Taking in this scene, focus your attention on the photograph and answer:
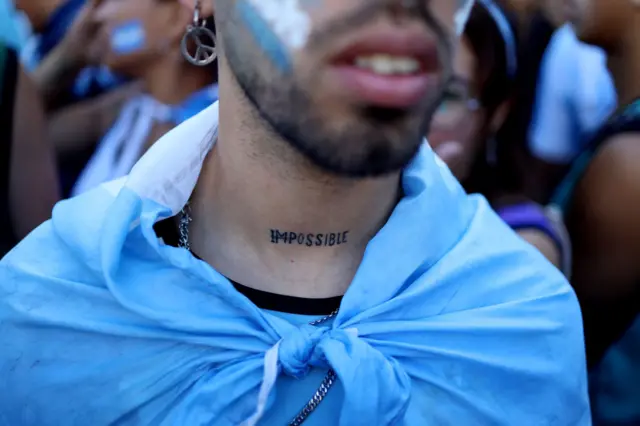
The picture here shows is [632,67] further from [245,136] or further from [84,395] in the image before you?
[84,395]

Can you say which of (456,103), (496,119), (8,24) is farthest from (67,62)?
(496,119)

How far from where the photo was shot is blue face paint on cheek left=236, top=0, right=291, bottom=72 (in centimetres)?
88

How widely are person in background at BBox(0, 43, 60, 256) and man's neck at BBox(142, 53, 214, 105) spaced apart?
46cm

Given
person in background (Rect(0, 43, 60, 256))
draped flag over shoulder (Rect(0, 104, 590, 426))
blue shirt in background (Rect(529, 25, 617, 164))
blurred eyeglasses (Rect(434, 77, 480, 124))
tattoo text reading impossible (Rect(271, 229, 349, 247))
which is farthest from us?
blue shirt in background (Rect(529, 25, 617, 164))

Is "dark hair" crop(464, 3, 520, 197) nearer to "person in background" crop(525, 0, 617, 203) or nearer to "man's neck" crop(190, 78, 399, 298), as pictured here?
"person in background" crop(525, 0, 617, 203)

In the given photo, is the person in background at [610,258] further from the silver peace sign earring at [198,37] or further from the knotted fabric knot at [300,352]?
the silver peace sign earring at [198,37]

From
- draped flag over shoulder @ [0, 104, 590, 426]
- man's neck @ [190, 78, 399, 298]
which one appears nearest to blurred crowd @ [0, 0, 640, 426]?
draped flag over shoulder @ [0, 104, 590, 426]

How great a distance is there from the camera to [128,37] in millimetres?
2176

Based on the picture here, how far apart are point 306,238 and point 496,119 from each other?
1.45 metres

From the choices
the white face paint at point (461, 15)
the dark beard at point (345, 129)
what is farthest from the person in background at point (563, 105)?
the dark beard at point (345, 129)

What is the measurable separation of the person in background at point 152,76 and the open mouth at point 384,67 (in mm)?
1306

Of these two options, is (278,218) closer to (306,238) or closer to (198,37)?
(306,238)

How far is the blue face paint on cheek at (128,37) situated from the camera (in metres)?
2.15

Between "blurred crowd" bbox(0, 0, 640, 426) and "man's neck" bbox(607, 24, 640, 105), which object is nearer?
"blurred crowd" bbox(0, 0, 640, 426)
